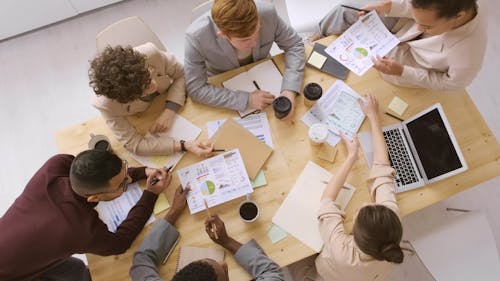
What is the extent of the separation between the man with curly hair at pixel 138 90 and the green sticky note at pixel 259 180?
262mm

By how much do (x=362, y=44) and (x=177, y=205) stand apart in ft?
4.12

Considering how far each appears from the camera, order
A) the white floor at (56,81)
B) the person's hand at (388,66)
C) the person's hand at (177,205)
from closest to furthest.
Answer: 1. the person's hand at (177,205)
2. the person's hand at (388,66)
3. the white floor at (56,81)

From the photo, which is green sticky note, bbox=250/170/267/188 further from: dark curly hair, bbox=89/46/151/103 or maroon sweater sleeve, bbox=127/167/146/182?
dark curly hair, bbox=89/46/151/103

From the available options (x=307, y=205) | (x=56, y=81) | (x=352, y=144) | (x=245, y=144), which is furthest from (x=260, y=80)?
(x=56, y=81)

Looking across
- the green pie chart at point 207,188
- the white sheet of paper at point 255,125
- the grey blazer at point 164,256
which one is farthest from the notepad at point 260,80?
the grey blazer at point 164,256

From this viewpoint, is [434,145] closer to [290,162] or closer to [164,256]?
[290,162]

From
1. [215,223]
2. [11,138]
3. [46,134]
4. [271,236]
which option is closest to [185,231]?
[215,223]

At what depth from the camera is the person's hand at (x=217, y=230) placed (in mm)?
1602

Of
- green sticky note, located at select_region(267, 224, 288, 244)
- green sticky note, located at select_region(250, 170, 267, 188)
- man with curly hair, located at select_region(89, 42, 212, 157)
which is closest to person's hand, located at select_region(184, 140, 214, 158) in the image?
man with curly hair, located at select_region(89, 42, 212, 157)

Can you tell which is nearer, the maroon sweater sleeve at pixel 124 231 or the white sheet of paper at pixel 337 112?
the maroon sweater sleeve at pixel 124 231

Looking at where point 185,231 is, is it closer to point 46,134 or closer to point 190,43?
point 190,43

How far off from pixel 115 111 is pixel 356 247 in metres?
1.25

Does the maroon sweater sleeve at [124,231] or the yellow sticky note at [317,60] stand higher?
the yellow sticky note at [317,60]

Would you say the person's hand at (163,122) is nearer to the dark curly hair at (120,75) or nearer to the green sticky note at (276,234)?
the dark curly hair at (120,75)
